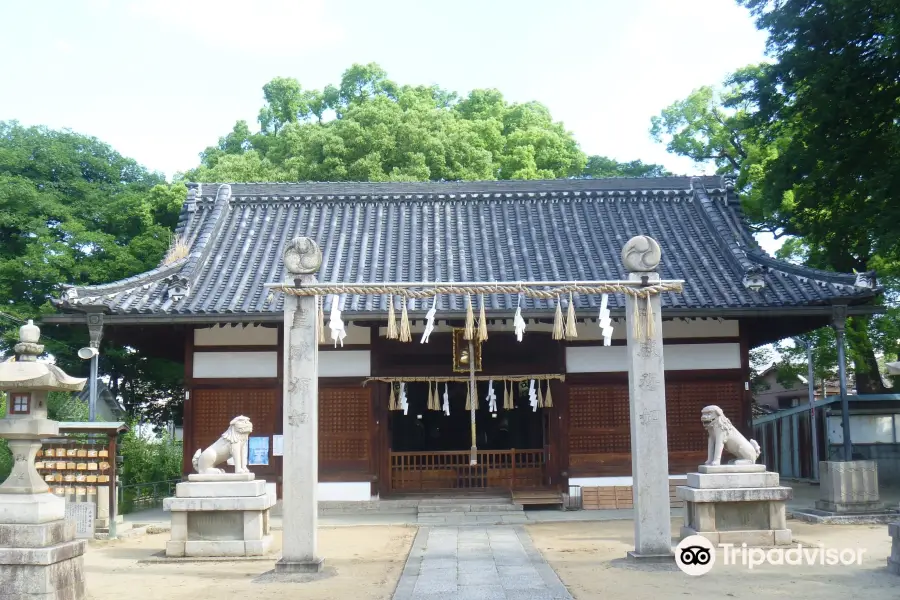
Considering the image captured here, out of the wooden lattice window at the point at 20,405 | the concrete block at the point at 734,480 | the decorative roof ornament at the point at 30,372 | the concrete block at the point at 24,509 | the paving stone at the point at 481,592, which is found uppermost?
the decorative roof ornament at the point at 30,372

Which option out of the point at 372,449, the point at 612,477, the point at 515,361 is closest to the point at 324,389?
the point at 372,449

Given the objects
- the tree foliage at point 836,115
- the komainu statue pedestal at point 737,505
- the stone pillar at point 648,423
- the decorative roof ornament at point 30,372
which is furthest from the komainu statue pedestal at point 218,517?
the tree foliage at point 836,115

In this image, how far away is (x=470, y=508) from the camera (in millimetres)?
15383

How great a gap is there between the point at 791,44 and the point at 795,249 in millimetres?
9596

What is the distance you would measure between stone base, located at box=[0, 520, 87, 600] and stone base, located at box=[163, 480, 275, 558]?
285 centimetres

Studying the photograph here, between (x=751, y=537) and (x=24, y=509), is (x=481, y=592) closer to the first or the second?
(x=751, y=537)

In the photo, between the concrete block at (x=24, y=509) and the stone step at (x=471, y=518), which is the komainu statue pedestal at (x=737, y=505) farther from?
the concrete block at (x=24, y=509)

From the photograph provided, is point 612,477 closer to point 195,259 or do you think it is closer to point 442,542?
point 442,542

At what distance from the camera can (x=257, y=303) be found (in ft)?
51.1

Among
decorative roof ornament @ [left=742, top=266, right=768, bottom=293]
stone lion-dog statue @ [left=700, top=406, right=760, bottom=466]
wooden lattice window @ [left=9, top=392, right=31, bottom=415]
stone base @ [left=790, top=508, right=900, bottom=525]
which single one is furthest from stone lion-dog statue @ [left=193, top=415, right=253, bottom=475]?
decorative roof ornament @ [left=742, top=266, right=768, bottom=293]

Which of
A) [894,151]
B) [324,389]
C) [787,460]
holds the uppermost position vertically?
[894,151]

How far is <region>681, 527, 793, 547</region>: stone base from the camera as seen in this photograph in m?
11.0

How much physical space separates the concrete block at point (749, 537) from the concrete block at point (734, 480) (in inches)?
25.6

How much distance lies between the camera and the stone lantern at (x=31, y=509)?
302 inches
